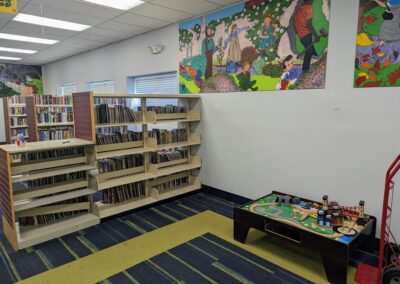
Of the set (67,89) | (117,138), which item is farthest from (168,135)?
(67,89)

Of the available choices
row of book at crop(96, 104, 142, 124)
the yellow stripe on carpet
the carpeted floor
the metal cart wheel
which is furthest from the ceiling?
the metal cart wheel

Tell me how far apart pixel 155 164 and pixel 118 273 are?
1671mm

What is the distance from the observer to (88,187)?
3283 mm

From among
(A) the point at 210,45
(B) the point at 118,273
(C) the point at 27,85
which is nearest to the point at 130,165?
(B) the point at 118,273

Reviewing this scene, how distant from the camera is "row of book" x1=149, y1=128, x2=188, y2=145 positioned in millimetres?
3909

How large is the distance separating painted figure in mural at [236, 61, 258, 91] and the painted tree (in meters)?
1.06

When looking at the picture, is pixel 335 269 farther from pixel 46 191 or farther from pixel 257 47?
pixel 46 191

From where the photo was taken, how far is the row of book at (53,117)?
19.2ft

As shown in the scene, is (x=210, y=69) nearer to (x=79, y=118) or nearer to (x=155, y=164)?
(x=155, y=164)

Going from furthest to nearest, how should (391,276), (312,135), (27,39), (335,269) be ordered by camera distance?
(27,39) → (312,135) → (335,269) → (391,276)

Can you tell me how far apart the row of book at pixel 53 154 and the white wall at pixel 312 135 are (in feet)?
6.08

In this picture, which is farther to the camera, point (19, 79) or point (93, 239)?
point (19, 79)

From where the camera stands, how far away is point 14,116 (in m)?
6.60

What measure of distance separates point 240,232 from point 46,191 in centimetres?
213
